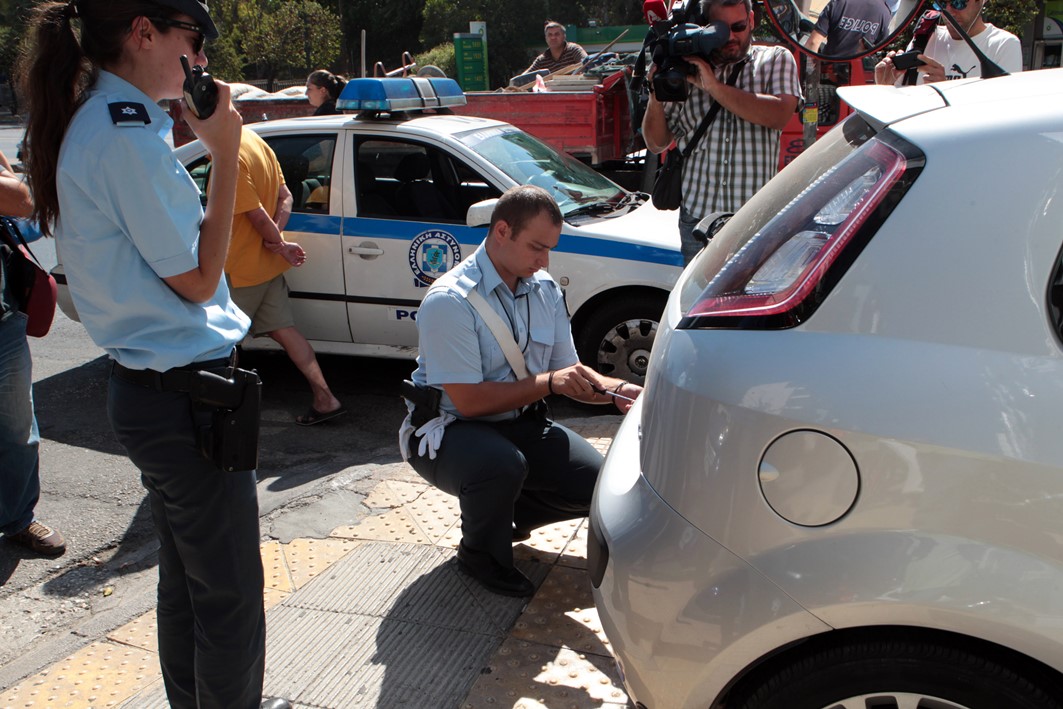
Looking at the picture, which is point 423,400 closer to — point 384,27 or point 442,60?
point 442,60

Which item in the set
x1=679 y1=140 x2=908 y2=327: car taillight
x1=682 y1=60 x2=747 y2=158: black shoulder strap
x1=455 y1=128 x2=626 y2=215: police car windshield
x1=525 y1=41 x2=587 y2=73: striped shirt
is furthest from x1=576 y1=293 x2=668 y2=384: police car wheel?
x1=525 y1=41 x2=587 y2=73: striped shirt

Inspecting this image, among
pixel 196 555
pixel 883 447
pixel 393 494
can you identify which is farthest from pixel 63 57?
pixel 393 494

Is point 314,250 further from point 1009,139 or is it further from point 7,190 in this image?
point 1009,139

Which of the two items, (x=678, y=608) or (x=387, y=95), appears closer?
(x=678, y=608)

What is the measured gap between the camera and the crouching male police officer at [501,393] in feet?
10.1

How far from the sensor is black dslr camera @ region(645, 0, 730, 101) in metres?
3.87

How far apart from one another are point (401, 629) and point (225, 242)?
1492 mm

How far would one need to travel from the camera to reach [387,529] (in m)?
3.76

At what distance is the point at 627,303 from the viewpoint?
500 centimetres

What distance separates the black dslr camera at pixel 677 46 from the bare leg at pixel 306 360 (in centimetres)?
235

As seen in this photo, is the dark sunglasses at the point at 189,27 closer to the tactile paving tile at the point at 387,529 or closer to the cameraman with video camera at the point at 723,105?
the tactile paving tile at the point at 387,529

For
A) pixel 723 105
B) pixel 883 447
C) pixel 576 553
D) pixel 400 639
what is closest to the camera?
pixel 883 447

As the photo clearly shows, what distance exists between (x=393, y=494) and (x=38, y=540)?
1400 millimetres

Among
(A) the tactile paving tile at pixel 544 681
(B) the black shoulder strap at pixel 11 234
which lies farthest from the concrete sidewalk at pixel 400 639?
(B) the black shoulder strap at pixel 11 234
